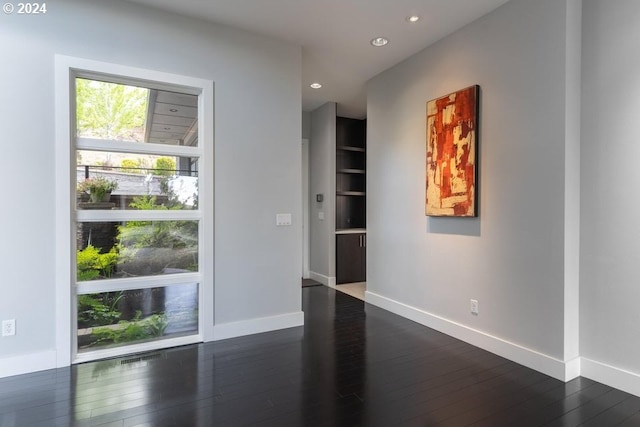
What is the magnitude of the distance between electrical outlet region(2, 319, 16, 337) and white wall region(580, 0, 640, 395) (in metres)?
4.33

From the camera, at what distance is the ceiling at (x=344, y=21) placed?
289 cm

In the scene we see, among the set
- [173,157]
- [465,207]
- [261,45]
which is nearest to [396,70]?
[261,45]

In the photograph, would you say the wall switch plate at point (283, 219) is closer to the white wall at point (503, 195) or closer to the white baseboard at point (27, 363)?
the white wall at point (503, 195)

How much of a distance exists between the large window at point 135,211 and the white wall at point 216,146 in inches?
4.6

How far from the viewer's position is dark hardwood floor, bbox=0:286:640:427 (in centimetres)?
202

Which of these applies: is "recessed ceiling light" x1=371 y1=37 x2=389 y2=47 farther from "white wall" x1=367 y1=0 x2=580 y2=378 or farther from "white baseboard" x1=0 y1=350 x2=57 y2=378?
"white baseboard" x1=0 y1=350 x2=57 y2=378

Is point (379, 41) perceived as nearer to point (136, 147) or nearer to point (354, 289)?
point (136, 147)

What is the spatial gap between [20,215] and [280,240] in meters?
2.16

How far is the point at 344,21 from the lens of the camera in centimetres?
314

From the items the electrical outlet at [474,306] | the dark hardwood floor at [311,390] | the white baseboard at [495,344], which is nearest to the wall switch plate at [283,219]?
the dark hardwood floor at [311,390]

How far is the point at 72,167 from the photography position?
2.77m

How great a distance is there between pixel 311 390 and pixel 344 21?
3141 millimetres

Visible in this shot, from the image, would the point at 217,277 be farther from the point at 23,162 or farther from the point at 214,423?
the point at 23,162

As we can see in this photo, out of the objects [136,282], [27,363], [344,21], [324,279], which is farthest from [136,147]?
[324,279]
